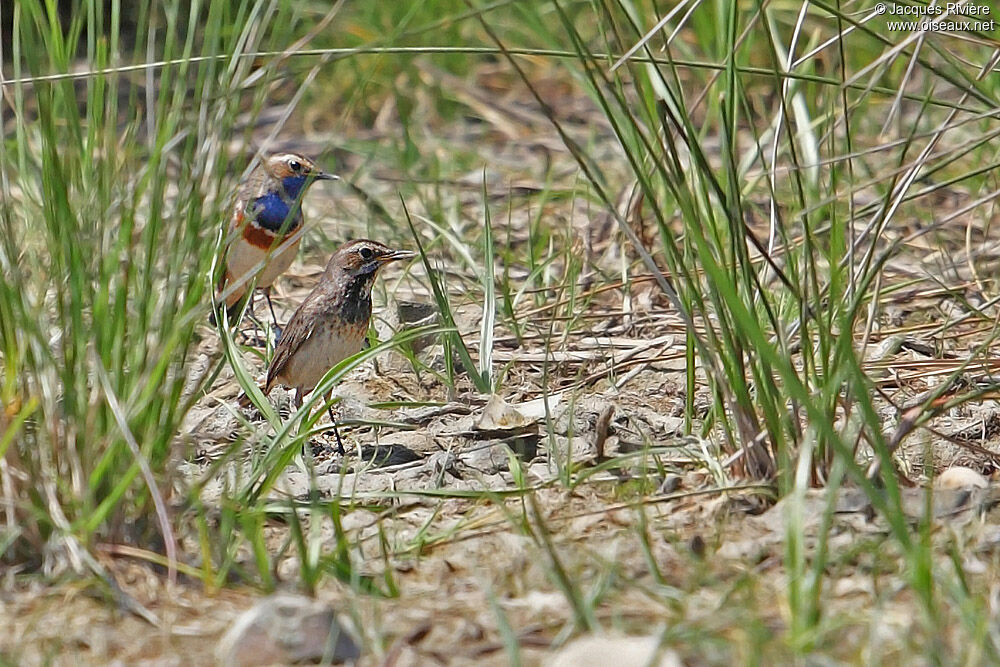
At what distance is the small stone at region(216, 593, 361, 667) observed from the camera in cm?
242

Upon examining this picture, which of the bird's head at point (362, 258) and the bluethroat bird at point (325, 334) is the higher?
the bird's head at point (362, 258)

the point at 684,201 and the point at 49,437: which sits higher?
the point at 684,201

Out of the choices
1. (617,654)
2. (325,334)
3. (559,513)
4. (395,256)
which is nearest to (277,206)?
(395,256)

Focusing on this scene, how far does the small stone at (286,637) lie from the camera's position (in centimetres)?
242

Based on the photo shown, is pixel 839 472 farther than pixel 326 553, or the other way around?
pixel 326 553

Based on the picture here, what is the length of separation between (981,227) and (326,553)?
11.7 feet

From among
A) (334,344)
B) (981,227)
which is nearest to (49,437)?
(334,344)

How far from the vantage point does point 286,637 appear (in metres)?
2.42

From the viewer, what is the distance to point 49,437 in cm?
279

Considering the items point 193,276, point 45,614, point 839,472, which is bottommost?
point 45,614

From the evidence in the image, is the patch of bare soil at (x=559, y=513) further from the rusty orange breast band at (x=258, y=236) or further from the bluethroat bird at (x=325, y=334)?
the rusty orange breast band at (x=258, y=236)

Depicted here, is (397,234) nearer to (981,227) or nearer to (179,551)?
(981,227)

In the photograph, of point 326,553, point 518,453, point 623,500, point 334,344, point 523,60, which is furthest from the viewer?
point 523,60

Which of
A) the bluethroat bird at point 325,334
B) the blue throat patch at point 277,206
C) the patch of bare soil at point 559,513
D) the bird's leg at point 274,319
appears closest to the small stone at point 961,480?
the patch of bare soil at point 559,513
